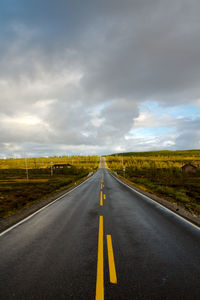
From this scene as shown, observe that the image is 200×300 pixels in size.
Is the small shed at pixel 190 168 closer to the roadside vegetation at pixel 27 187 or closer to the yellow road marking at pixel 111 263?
the roadside vegetation at pixel 27 187

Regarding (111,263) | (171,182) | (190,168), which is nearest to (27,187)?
(171,182)

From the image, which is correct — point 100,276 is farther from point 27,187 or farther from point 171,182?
point 171,182

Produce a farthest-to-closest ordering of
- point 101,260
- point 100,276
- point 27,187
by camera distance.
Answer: point 27,187, point 101,260, point 100,276

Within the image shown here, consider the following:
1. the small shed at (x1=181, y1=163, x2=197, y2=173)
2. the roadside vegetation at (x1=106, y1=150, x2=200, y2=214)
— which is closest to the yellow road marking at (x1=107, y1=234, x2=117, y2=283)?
the roadside vegetation at (x1=106, y1=150, x2=200, y2=214)

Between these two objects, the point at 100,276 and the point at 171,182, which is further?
the point at 171,182

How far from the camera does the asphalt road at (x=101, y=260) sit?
312cm

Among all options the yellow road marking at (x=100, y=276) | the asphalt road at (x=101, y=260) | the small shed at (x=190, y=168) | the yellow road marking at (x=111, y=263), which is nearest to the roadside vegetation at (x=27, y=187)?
the asphalt road at (x=101, y=260)

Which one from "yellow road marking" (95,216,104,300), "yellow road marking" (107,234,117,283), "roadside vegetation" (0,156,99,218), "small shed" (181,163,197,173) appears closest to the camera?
"yellow road marking" (95,216,104,300)

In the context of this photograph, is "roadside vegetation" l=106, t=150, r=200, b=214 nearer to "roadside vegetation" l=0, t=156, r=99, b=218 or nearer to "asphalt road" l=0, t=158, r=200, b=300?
"asphalt road" l=0, t=158, r=200, b=300

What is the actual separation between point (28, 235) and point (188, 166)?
226ft

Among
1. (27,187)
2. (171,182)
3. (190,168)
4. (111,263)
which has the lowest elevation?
(171,182)

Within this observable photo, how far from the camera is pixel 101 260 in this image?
412 cm

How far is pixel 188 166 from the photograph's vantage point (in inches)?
2451

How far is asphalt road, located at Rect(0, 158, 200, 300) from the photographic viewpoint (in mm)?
3115
